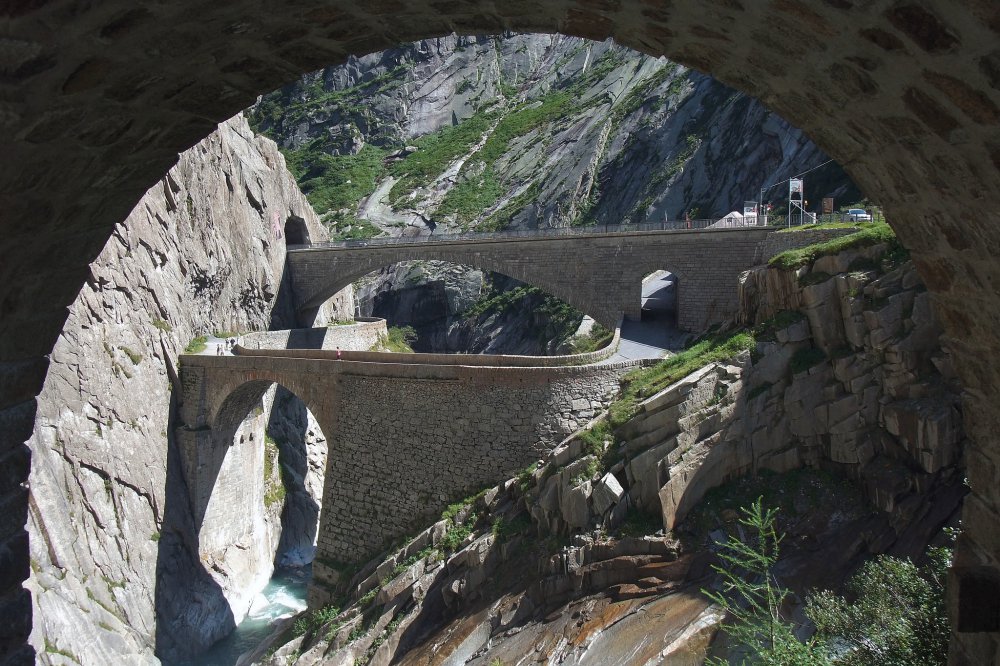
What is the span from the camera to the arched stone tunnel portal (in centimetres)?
262

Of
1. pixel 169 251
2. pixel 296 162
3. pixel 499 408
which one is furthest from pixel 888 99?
pixel 296 162

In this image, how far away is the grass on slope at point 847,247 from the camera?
15.3 metres

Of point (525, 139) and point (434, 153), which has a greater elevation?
point (525, 139)

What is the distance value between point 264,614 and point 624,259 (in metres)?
18.8

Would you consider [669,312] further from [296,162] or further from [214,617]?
[296,162]

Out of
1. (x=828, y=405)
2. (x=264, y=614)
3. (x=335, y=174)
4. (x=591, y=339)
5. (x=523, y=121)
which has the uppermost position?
(x=523, y=121)

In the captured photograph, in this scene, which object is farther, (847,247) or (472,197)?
(472,197)

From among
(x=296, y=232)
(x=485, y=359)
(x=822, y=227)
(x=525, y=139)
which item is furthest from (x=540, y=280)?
(x=525, y=139)

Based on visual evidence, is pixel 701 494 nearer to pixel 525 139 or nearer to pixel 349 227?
pixel 349 227

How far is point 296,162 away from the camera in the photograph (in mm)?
77000

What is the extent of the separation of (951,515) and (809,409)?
327cm

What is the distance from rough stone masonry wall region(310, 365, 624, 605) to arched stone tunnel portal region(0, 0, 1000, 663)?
1368 cm

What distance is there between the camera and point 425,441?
18.4 meters

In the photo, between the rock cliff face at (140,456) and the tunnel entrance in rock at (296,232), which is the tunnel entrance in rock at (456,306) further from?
the rock cliff face at (140,456)
